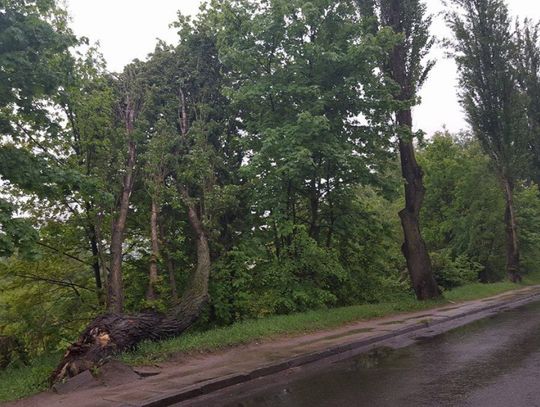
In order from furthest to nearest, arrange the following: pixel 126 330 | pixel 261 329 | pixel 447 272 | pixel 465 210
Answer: pixel 465 210 < pixel 447 272 < pixel 261 329 < pixel 126 330

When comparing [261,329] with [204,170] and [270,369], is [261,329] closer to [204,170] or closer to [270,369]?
[270,369]

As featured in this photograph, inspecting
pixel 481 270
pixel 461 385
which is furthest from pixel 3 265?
pixel 481 270

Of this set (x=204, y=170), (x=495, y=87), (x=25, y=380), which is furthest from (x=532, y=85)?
(x=25, y=380)

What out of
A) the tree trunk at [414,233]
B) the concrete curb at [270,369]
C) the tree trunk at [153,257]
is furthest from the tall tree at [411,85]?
the tree trunk at [153,257]

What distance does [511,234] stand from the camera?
2661 centimetres

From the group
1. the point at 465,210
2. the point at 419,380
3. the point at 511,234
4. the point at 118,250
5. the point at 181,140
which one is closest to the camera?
the point at 419,380

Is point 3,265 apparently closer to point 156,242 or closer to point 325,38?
point 156,242

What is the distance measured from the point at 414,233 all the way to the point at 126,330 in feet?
41.1

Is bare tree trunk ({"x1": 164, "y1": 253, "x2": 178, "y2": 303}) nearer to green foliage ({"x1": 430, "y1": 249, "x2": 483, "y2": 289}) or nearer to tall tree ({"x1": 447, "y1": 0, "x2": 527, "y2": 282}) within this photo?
green foliage ({"x1": 430, "y1": 249, "x2": 483, "y2": 289})

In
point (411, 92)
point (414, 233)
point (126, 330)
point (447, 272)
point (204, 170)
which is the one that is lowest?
point (447, 272)

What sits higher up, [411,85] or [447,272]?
[411,85]

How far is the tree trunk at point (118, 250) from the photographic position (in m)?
12.3

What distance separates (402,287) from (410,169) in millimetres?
5931

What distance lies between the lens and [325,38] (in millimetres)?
15578
